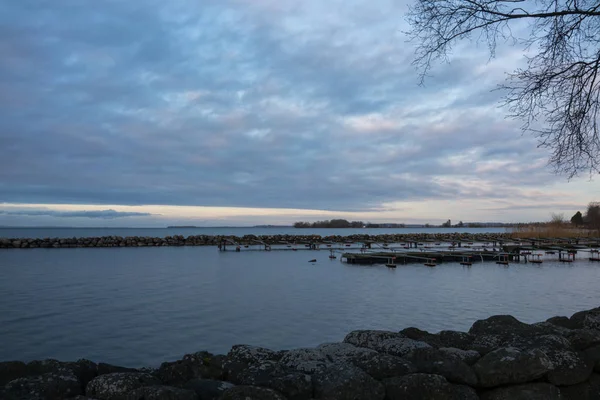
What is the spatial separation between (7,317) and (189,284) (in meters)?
9.31

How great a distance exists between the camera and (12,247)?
53062 mm

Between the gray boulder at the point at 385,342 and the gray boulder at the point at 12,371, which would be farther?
the gray boulder at the point at 385,342

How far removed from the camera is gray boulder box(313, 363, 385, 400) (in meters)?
4.24

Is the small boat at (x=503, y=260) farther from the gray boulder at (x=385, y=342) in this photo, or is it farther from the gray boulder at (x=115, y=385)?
the gray boulder at (x=115, y=385)

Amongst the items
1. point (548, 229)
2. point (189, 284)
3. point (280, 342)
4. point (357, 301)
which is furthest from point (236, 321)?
point (548, 229)

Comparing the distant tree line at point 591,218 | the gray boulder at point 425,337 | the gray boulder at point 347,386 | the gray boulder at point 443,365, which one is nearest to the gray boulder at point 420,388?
the gray boulder at point 347,386

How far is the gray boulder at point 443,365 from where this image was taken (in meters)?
4.68

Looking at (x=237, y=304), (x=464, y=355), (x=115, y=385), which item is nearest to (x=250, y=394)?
(x=115, y=385)

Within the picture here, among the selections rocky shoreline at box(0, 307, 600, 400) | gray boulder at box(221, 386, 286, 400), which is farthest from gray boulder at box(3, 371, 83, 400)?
gray boulder at box(221, 386, 286, 400)

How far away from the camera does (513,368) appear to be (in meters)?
4.66

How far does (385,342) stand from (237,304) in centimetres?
1222

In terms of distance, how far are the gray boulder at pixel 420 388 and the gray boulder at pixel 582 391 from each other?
52.5 inches

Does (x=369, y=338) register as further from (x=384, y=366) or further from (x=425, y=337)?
(x=384, y=366)

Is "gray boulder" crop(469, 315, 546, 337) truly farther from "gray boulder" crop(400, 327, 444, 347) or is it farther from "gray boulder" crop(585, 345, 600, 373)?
"gray boulder" crop(585, 345, 600, 373)
